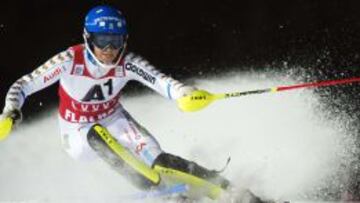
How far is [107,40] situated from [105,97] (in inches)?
13.1

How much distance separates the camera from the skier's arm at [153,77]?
2885mm

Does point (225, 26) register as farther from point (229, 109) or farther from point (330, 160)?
point (330, 160)

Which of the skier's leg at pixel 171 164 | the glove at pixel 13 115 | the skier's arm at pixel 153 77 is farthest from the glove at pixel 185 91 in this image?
the glove at pixel 13 115

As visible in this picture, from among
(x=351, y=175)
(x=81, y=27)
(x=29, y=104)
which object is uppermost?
(x=81, y=27)

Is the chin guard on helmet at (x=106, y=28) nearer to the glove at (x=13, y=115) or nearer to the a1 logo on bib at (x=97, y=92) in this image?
the a1 logo on bib at (x=97, y=92)

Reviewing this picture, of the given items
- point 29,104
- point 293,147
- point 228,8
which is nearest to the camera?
point 29,104

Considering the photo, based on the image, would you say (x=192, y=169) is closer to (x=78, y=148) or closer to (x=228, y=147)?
(x=78, y=148)

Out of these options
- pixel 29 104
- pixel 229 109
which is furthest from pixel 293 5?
pixel 29 104

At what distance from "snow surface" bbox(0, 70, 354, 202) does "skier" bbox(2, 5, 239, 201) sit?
28 centimetres

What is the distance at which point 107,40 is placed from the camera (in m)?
2.84

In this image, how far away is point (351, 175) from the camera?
4074mm

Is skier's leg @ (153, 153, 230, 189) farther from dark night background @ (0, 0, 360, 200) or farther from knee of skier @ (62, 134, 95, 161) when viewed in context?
dark night background @ (0, 0, 360, 200)

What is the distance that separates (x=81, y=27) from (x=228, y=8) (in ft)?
2.68

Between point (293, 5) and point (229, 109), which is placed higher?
point (293, 5)
